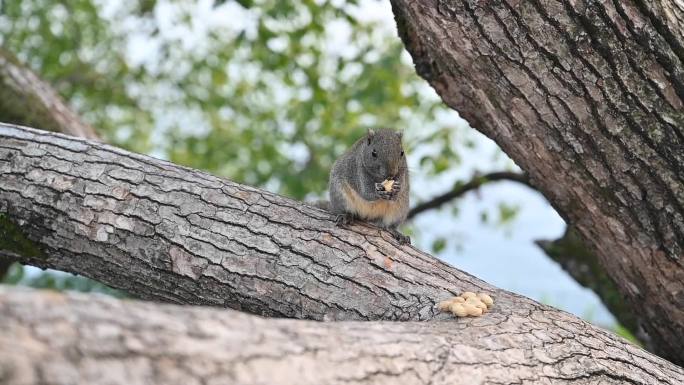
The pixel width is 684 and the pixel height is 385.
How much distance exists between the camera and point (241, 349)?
164 centimetres

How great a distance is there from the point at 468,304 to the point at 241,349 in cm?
119

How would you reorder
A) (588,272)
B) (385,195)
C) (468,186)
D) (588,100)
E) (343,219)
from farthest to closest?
(468,186) → (588,272) → (385,195) → (343,219) → (588,100)

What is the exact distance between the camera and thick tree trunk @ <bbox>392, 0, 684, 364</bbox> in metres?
2.77

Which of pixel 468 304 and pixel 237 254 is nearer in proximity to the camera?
pixel 468 304

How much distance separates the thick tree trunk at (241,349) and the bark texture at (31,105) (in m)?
3.01

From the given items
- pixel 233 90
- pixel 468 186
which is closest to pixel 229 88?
pixel 233 90

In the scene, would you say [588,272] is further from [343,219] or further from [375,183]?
[343,219]

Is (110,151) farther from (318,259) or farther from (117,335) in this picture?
(117,335)

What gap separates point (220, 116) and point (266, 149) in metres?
1.74

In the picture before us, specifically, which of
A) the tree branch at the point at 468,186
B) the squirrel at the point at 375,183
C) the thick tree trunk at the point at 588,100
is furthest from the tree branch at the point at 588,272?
the squirrel at the point at 375,183

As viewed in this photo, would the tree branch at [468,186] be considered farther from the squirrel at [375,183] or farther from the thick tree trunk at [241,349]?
the thick tree trunk at [241,349]

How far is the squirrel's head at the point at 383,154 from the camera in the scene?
3.69 meters

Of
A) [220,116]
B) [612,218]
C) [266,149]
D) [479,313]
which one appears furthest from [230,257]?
[220,116]

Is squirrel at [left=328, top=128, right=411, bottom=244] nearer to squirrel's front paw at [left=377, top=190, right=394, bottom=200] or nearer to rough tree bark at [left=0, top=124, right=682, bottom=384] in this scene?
squirrel's front paw at [left=377, top=190, right=394, bottom=200]
